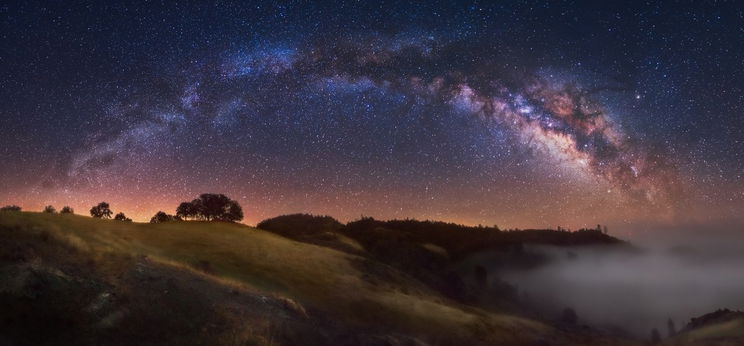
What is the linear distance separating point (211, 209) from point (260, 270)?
4827cm

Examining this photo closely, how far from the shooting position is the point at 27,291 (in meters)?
26.7

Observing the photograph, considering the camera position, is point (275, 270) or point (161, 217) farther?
point (161, 217)

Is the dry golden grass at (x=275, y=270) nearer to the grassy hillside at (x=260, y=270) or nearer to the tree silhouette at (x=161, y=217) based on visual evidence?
the grassy hillside at (x=260, y=270)

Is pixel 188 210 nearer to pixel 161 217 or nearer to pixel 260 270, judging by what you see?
pixel 161 217

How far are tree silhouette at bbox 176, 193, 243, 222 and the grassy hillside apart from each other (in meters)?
19.1

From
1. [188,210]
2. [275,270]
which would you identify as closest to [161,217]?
[188,210]

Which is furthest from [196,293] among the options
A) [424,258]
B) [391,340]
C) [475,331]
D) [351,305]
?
[424,258]

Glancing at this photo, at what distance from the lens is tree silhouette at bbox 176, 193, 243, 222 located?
10131cm

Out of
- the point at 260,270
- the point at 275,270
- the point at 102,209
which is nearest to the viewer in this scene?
the point at 260,270

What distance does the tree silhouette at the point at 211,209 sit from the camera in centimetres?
10131

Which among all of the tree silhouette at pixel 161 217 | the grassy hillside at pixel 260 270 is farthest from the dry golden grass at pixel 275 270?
the tree silhouette at pixel 161 217

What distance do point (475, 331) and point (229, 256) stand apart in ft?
99.3

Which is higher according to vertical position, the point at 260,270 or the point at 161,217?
the point at 161,217

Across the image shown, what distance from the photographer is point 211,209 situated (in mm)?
102375
